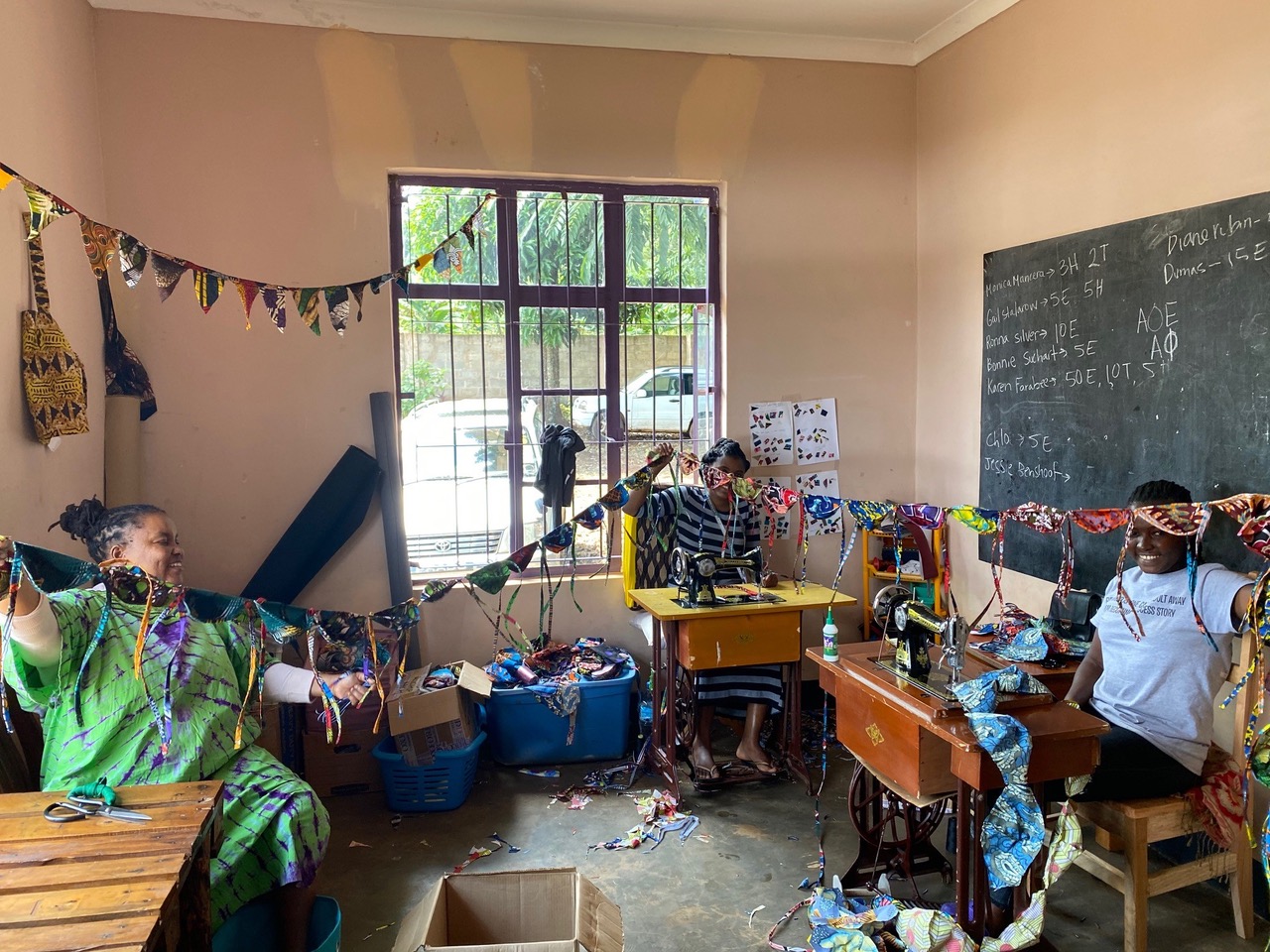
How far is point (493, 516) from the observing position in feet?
13.3

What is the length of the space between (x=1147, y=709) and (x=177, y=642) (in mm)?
2692

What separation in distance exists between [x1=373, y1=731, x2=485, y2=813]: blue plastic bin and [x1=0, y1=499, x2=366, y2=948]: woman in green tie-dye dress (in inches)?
41.9

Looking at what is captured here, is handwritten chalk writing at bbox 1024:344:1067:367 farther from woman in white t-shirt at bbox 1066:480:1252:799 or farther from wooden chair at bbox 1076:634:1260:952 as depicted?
wooden chair at bbox 1076:634:1260:952

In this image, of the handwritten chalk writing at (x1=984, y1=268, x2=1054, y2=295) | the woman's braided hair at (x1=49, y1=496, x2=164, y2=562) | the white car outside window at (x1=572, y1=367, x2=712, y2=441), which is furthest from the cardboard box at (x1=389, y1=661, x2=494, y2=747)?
the handwritten chalk writing at (x1=984, y1=268, x2=1054, y2=295)

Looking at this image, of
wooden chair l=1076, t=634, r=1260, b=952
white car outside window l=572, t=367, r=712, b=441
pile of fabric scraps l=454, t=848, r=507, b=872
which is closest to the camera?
wooden chair l=1076, t=634, r=1260, b=952

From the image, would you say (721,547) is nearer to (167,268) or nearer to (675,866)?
(675,866)

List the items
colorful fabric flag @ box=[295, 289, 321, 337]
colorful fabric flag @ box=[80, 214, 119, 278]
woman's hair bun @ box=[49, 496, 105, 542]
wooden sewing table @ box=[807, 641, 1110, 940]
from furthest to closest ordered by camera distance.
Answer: colorful fabric flag @ box=[295, 289, 321, 337] < woman's hair bun @ box=[49, 496, 105, 542] < colorful fabric flag @ box=[80, 214, 119, 278] < wooden sewing table @ box=[807, 641, 1110, 940]

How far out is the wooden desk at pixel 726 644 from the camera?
3.33 metres

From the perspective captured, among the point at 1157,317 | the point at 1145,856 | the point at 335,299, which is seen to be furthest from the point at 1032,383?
the point at 335,299

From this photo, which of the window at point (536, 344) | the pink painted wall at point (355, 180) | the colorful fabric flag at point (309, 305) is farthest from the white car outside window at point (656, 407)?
the colorful fabric flag at point (309, 305)

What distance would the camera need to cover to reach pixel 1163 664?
2473 mm

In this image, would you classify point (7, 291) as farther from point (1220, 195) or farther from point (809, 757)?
point (1220, 195)

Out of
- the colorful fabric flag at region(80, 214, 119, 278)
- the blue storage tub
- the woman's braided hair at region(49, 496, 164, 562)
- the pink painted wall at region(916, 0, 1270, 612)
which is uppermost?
the pink painted wall at region(916, 0, 1270, 612)

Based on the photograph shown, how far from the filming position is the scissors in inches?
64.9
